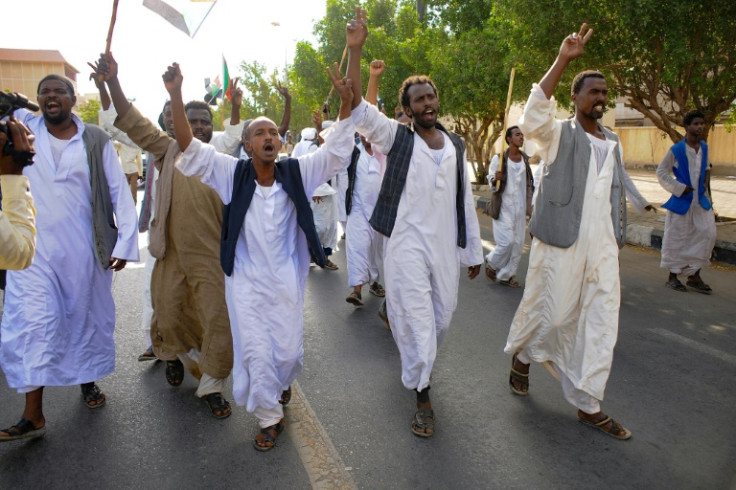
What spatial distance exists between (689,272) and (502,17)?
7539mm

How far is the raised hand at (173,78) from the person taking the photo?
11.1ft

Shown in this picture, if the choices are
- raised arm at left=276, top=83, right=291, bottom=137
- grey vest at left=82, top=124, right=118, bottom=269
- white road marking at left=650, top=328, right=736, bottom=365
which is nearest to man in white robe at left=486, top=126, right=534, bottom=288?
white road marking at left=650, top=328, right=736, bottom=365

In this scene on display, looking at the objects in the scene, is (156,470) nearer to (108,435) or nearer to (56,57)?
(108,435)

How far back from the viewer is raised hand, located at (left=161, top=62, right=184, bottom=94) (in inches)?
133

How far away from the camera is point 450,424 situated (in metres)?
3.76

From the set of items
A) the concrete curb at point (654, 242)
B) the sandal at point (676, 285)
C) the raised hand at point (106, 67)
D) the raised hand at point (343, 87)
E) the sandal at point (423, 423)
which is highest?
the raised hand at point (106, 67)

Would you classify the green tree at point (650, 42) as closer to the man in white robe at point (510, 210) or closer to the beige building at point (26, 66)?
the man in white robe at point (510, 210)

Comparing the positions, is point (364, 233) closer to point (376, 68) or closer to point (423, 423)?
point (376, 68)

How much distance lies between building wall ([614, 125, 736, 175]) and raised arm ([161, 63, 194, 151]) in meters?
23.8

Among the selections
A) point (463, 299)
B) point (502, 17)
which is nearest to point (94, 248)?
point (463, 299)

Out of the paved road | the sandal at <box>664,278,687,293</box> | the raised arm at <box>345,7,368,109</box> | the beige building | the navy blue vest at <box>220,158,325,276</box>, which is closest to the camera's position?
the paved road

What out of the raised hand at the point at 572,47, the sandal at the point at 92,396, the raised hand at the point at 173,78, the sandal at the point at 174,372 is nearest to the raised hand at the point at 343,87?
the raised hand at the point at 173,78

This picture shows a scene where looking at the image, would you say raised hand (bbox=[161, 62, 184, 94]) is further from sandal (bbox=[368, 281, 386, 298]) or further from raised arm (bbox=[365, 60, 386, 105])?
sandal (bbox=[368, 281, 386, 298])

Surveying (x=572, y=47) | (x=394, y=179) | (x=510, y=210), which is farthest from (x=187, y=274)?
(x=510, y=210)
